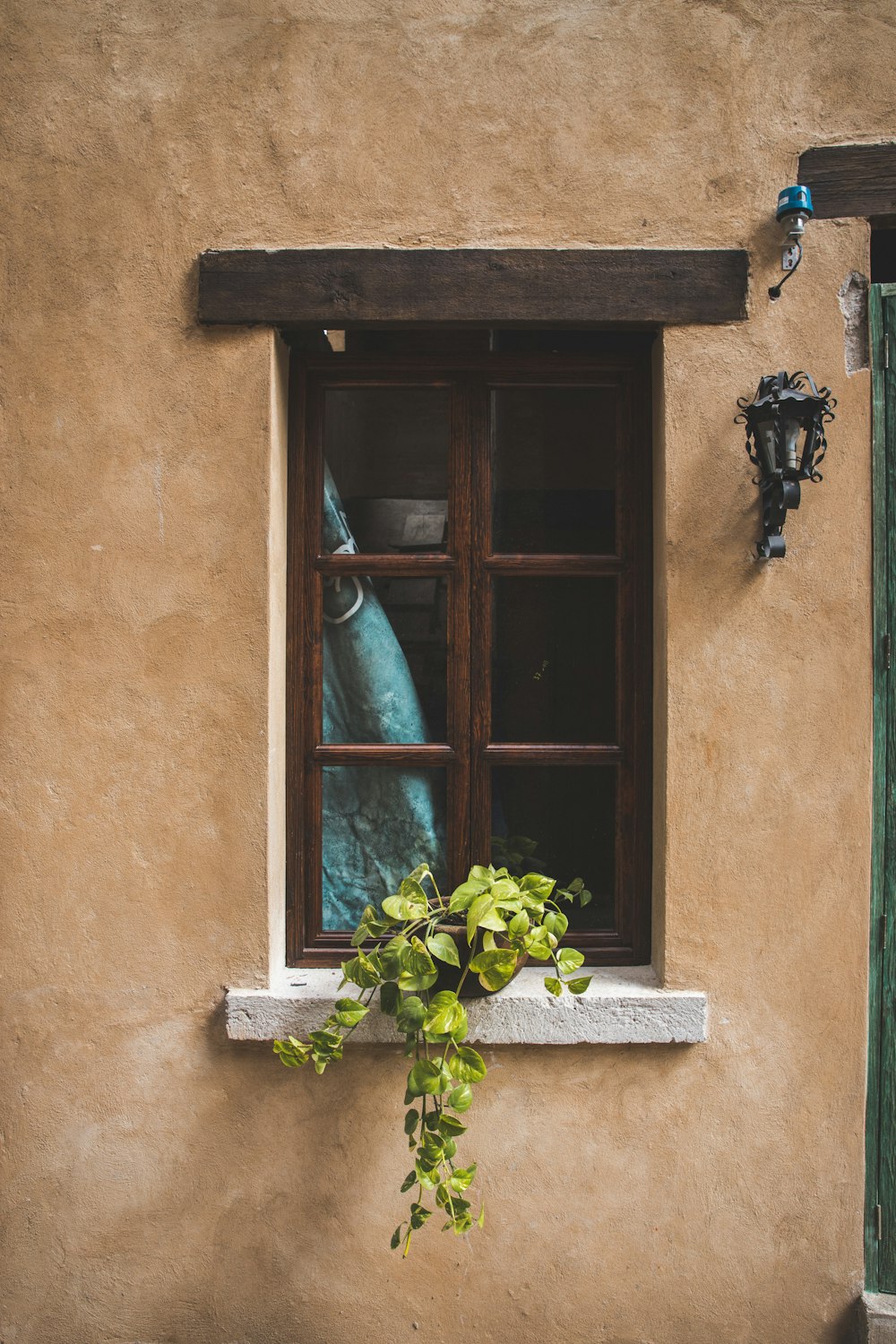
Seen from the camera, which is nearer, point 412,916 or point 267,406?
point 412,916

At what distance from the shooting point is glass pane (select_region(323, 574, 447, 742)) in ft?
7.86

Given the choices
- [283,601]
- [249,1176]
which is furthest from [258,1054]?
[283,601]

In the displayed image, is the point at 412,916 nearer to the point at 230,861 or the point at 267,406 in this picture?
the point at 230,861

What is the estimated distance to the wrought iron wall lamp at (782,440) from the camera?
80.0 inches

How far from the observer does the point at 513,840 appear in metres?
2.38

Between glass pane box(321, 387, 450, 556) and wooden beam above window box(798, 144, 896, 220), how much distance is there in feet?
3.94

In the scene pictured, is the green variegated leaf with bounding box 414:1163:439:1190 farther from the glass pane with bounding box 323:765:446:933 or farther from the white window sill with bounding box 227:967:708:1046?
the glass pane with bounding box 323:765:446:933

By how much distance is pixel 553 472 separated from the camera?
240cm

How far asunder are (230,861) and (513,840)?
84cm

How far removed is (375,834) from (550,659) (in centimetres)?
76

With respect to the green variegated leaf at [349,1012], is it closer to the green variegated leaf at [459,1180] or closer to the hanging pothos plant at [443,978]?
the hanging pothos plant at [443,978]

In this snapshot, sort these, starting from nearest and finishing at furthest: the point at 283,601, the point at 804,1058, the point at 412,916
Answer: the point at 412,916, the point at 804,1058, the point at 283,601

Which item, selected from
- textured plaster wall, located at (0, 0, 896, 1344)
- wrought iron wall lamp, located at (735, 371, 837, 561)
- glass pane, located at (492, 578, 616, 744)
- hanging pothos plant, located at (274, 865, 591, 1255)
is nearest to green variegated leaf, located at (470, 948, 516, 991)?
hanging pothos plant, located at (274, 865, 591, 1255)

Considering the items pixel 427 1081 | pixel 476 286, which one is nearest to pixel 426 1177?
pixel 427 1081
